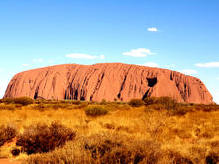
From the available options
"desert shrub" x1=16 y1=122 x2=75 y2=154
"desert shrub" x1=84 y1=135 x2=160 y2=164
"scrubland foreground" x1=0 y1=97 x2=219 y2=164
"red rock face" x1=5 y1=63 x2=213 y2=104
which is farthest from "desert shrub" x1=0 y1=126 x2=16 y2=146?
"red rock face" x1=5 y1=63 x2=213 y2=104

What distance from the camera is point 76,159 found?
3.27 m

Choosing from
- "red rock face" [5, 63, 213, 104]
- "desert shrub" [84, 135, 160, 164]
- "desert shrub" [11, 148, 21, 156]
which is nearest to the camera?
"desert shrub" [84, 135, 160, 164]

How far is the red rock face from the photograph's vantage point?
8219cm

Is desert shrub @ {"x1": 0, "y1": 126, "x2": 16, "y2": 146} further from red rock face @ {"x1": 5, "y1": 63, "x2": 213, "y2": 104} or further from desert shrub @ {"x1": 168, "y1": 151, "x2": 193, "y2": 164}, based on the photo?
red rock face @ {"x1": 5, "y1": 63, "x2": 213, "y2": 104}

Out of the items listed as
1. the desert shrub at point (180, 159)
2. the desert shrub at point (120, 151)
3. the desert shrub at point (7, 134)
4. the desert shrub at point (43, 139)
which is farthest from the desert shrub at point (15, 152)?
the desert shrub at point (180, 159)

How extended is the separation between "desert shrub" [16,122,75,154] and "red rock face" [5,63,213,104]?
72454 millimetres

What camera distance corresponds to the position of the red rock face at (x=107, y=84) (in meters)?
82.2

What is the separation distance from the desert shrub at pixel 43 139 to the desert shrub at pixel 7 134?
3.33ft

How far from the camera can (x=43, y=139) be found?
598 cm

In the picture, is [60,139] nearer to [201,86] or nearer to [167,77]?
[167,77]

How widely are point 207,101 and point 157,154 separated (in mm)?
94843

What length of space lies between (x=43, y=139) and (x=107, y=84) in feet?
258

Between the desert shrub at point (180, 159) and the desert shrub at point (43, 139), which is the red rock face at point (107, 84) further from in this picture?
the desert shrub at point (180, 159)

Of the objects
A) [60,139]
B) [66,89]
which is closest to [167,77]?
[66,89]
